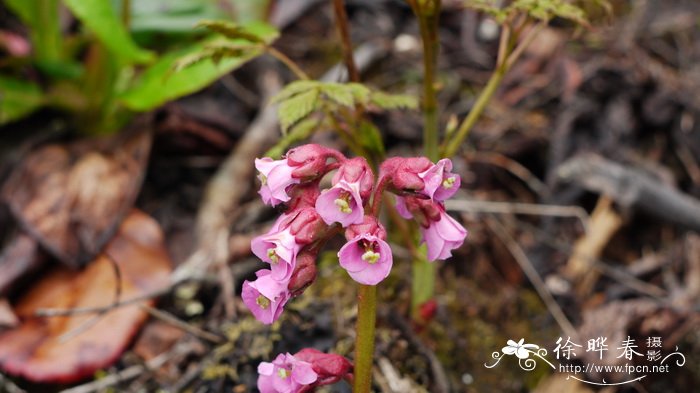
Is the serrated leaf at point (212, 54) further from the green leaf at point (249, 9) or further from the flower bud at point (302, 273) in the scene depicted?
the green leaf at point (249, 9)

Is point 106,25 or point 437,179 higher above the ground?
point 437,179

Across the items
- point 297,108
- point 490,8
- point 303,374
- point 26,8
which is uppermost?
point 490,8

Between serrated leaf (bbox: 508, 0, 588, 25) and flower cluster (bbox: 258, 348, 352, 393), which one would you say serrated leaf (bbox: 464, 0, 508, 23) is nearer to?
serrated leaf (bbox: 508, 0, 588, 25)

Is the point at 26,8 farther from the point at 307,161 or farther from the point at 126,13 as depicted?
the point at 307,161

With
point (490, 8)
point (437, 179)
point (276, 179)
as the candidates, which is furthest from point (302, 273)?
point (490, 8)

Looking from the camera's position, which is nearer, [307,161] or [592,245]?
[307,161]

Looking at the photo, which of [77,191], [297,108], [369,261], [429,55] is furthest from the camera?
[77,191]

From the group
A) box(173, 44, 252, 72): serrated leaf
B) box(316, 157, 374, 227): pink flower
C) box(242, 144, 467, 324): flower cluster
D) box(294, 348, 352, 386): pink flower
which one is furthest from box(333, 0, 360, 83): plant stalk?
box(294, 348, 352, 386): pink flower

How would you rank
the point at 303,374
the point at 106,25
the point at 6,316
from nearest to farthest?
the point at 303,374 < the point at 6,316 < the point at 106,25
